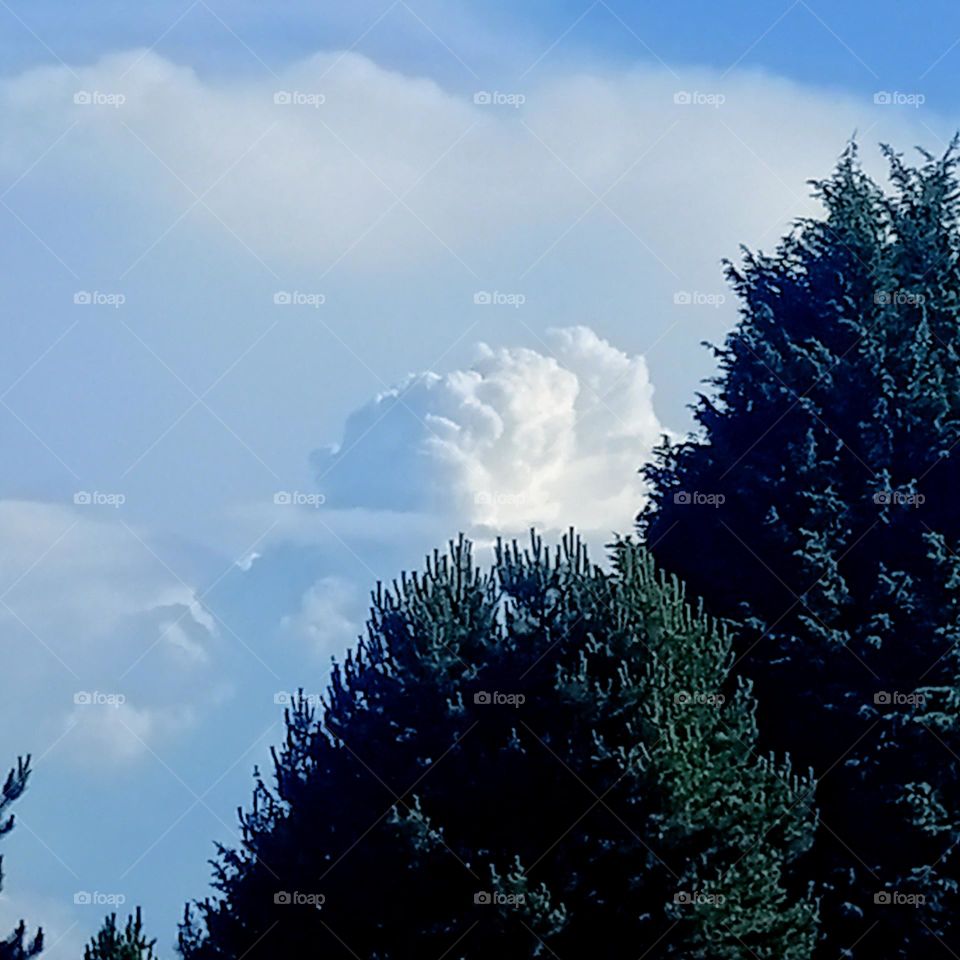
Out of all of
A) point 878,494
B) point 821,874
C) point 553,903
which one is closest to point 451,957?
point 553,903

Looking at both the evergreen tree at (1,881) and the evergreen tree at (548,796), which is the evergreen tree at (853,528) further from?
the evergreen tree at (1,881)

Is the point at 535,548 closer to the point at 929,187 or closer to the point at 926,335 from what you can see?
the point at 926,335

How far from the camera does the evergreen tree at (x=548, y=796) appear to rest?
21.9m

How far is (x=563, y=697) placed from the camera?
22.8m

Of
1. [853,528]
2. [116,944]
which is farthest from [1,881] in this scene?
[853,528]

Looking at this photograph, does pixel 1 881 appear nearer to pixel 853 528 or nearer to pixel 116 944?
pixel 116 944

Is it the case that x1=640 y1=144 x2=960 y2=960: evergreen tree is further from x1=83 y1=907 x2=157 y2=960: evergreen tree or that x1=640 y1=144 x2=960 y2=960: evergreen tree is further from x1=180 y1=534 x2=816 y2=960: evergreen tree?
x1=83 y1=907 x2=157 y2=960: evergreen tree

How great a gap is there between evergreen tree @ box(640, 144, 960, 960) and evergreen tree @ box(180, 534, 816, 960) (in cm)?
123

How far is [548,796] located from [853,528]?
25.0 feet

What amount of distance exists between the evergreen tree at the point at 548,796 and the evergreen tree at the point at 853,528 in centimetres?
123

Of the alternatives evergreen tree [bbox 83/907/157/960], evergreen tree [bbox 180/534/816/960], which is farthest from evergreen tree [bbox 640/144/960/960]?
evergreen tree [bbox 83/907/157/960]

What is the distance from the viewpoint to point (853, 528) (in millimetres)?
25766

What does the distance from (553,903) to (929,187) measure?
16.5m

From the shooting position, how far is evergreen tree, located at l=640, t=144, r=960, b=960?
24109 mm
